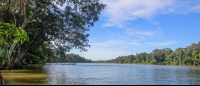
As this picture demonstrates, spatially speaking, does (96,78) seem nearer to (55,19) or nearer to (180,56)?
(55,19)

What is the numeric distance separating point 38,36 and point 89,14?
1104 cm

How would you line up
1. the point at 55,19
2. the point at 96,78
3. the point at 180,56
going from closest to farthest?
the point at 96,78
the point at 55,19
the point at 180,56

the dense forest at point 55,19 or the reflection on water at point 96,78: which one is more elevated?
the dense forest at point 55,19

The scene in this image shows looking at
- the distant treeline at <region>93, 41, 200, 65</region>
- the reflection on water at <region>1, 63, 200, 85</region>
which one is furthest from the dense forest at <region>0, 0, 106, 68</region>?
the distant treeline at <region>93, 41, 200, 65</region>

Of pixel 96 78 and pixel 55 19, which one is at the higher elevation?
pixel 55 19

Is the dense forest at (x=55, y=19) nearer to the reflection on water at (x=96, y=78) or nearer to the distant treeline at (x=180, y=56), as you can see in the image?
the reflection on water at (x=96, y=78)

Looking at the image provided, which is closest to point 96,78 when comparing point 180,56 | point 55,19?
point 55,19

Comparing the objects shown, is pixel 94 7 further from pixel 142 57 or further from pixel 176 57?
pixel 142 57

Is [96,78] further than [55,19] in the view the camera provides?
No

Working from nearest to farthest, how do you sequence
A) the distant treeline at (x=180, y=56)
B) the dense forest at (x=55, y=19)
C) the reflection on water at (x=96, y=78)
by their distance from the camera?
1. the reflection on water at (x=96, y=78)
2. the dense forest at (x=55, y=19)
3. the distant treeline at (x=180, y=56)

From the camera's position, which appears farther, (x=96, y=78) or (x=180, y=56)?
(x=180, y=56)

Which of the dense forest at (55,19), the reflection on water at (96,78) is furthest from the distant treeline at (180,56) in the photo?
the dense forest at (55,19)

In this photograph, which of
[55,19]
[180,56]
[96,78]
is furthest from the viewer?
[180,56]

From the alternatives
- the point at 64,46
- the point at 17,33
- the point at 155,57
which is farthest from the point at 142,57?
the point at 17,33
